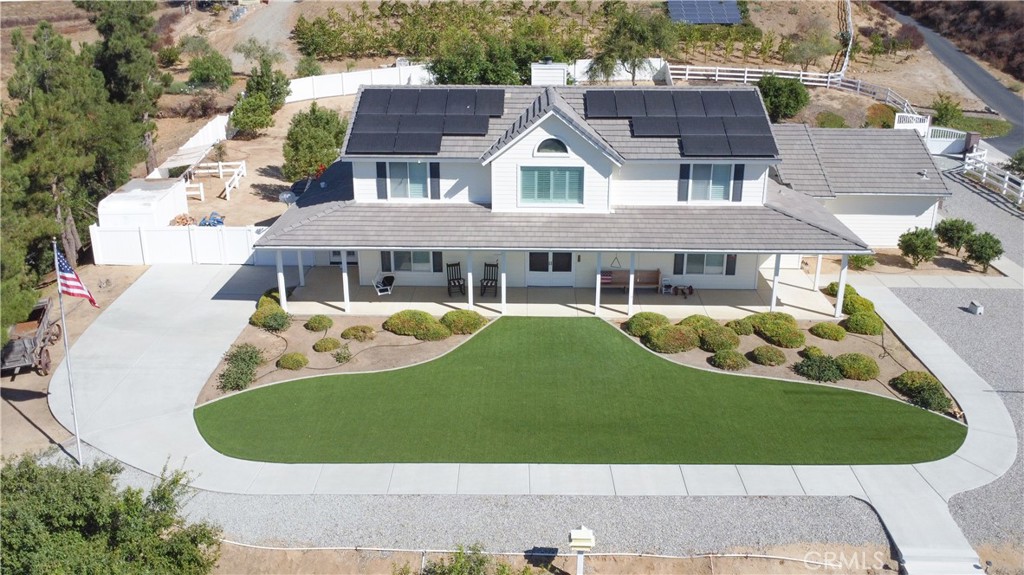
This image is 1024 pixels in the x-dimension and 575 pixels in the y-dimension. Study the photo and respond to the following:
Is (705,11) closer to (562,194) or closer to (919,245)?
(919,245)

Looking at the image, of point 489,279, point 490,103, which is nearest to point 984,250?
point 489,279

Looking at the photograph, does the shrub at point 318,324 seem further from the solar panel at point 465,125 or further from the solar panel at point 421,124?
the solar panel at point 465,125

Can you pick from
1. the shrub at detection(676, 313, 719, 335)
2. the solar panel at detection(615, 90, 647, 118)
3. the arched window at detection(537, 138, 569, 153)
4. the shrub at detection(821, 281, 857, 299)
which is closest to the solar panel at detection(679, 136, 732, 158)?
the solar panel at detection(615, 90, 647, 118)

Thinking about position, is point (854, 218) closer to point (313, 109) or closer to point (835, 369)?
point (835, 369)

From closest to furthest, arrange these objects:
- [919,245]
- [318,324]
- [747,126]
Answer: [318,324]
[747,126]
[919,245]

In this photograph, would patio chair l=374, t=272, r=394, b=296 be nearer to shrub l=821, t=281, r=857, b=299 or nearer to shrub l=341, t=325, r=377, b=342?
shrub l=341, t=325, r=377, b=342

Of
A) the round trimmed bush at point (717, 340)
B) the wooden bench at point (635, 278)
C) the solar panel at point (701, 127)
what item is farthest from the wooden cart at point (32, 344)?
the solar panel at point (701, 127)
